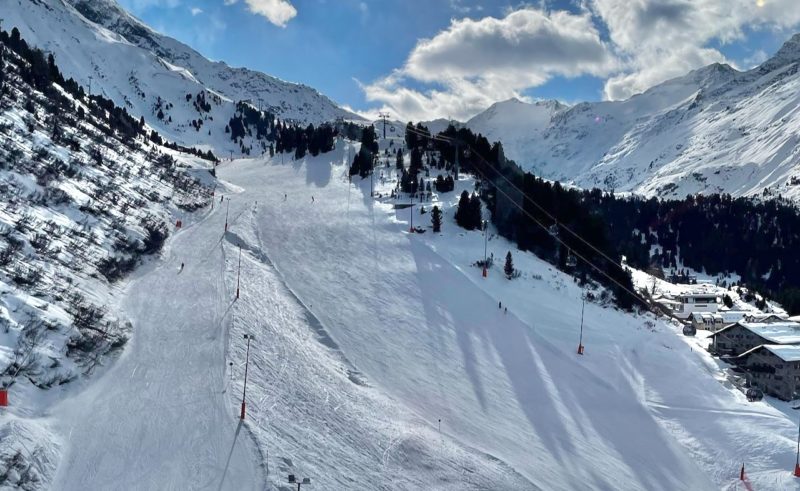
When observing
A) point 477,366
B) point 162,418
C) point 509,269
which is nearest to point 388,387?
point 477,366

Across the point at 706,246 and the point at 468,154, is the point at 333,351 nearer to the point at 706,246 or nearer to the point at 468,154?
the point at 468,154

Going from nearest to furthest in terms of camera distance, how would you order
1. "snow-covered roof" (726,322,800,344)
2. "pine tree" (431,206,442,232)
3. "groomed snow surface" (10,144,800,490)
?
"groomed snow surface" (10,144,800,490) → "snow-covered roof" (726,322,800,344) → "pine tree" (431,206,442,232)

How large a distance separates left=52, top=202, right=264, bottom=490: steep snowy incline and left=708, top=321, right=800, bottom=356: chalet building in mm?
59308

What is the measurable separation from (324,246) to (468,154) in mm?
44809

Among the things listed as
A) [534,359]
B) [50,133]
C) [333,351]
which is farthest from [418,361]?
[50,133]

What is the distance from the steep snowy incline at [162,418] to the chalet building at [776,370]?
163ft

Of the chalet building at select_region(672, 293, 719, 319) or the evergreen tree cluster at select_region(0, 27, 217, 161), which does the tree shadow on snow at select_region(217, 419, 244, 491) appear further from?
the chalet building at select_region(672, 293, 719, 319)

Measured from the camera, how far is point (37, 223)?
115ft

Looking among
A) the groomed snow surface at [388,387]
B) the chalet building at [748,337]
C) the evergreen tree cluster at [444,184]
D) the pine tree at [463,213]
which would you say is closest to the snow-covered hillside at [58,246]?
the groomed snow surface at [388,387]

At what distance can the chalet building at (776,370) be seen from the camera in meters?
54.9

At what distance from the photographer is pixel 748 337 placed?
66.0 metres

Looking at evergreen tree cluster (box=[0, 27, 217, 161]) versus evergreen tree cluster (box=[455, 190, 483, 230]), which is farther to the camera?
evergreen tree cluster (box=[0, 27, 217, 161])

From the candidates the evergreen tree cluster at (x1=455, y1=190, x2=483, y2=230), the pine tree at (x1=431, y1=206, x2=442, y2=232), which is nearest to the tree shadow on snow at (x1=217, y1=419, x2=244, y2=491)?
the pine tree at (x1=431, y1=206, x2=442, y2=232)

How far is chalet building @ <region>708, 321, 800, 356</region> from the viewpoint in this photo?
212 feet
